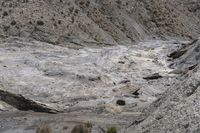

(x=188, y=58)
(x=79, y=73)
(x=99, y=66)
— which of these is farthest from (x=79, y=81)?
(x=188, y=58)

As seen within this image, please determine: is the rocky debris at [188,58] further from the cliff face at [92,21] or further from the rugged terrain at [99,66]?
the cliff face at [92,21]

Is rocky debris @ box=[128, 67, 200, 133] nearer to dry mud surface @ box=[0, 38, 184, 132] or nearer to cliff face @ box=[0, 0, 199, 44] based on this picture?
dry mud surface @ box=[0, 38, 184, 132]

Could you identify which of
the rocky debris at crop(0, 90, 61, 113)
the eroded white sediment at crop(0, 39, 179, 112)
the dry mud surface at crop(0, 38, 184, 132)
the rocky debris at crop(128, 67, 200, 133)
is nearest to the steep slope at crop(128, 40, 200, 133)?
the rocky debris at crop(128, 67, 200, 133)

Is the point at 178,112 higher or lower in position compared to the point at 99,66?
lower

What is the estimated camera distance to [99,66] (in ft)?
120

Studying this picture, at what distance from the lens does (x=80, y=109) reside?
1040 inches

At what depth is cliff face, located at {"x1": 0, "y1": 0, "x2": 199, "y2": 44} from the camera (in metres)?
46.4

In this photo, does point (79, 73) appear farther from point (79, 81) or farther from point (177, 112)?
point (177, 112)

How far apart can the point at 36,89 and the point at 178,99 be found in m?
17.9

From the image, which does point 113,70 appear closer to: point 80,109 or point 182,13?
point 80,109

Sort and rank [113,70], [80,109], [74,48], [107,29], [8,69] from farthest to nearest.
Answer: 1. [107,29]
2. [74,48]
3. [113,70]
4. [8,69]
5. [80,109]

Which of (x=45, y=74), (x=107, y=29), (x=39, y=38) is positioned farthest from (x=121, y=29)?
(x=45, y=74)

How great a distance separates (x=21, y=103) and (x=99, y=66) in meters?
11.3

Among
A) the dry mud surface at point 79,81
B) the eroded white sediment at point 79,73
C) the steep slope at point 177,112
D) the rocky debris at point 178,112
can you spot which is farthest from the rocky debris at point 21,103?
the rocky debris at point 178,112
